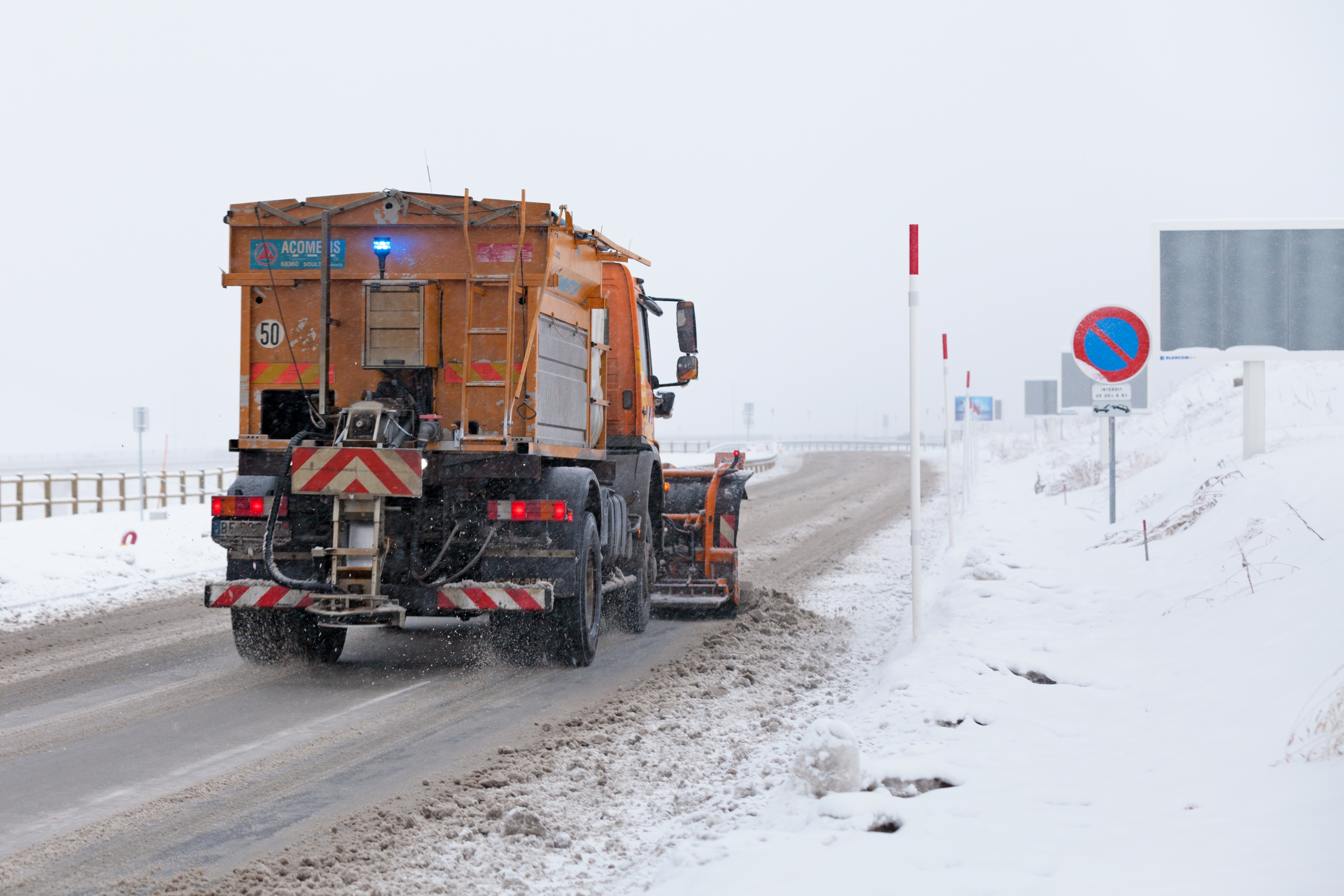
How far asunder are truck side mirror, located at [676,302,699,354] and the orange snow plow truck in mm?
2370

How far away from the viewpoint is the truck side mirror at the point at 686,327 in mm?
10867

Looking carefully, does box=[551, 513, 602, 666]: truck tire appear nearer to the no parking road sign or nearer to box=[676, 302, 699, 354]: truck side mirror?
box=[676, 302, 699, 354]: truck side mirror

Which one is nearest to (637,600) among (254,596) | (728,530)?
(728,530)

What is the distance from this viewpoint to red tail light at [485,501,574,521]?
7.85 metres

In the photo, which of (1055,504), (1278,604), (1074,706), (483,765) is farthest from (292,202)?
(1055,504)

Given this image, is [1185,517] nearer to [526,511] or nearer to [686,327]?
[686,327]

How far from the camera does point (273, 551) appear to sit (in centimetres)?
761

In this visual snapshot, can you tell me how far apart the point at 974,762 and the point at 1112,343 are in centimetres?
748

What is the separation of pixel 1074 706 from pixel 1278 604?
168 cm

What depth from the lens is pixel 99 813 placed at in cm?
484

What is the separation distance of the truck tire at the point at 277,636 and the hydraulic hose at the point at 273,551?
0.53m

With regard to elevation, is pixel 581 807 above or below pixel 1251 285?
below

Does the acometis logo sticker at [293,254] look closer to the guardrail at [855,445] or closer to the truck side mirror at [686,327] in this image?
the truck side mirror at [686,327]

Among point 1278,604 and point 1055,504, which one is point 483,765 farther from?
→ point 1055,504
